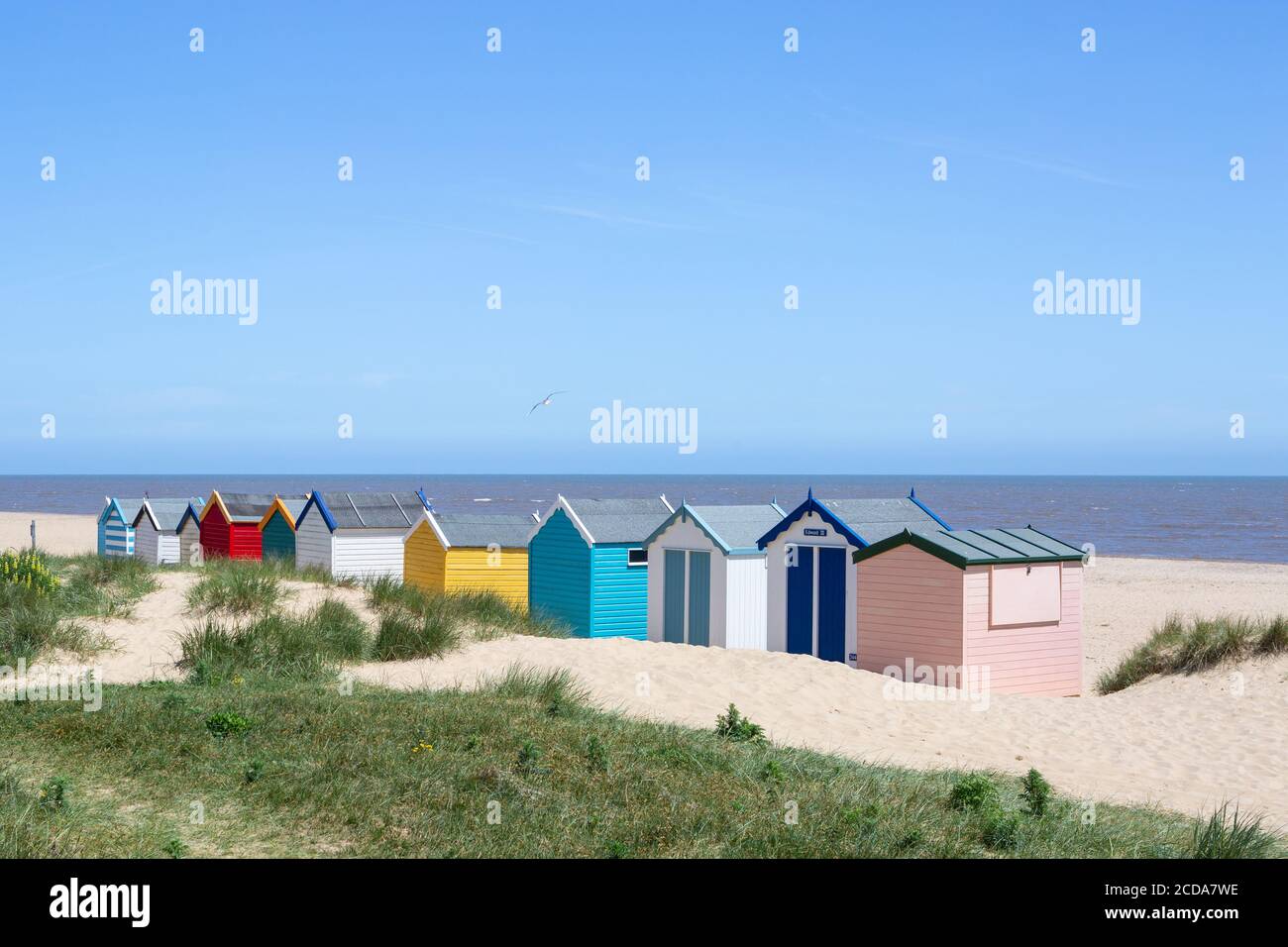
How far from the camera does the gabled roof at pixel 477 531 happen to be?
23422mm

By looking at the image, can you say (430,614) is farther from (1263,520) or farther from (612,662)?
(1263,520)

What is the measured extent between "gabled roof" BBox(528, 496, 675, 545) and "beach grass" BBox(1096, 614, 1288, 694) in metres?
8.12

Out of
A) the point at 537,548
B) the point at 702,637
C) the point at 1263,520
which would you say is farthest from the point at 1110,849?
the point at 1263,520

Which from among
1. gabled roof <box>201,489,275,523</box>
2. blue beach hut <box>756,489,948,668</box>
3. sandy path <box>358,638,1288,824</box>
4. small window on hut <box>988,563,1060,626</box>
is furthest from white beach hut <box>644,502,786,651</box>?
gabled roof <box>201,489,275,523</box>

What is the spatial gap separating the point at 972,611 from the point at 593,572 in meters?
7.10

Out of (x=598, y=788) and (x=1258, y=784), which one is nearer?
(x=598, y=788)

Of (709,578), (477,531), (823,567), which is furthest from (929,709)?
(477,531)

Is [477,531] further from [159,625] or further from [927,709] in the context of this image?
[927,709]

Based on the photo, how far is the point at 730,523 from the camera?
20.9 meters

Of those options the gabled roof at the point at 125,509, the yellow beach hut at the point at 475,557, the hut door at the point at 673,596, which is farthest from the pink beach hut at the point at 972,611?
the gabled roof at the point at 125,509

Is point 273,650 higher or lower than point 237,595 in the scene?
lower

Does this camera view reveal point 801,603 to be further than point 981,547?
Yes
